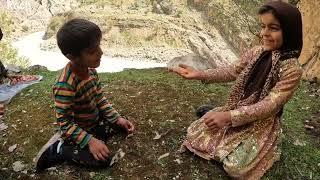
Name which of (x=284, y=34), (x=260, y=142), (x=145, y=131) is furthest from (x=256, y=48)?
(x=145, y=131)

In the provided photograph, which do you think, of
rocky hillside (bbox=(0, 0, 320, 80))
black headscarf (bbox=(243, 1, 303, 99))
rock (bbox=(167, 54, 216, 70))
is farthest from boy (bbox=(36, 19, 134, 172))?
rocky hillside (bbox=(0, 0, 320, 80))

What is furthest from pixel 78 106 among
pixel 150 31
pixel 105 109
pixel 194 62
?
pixel 150 31

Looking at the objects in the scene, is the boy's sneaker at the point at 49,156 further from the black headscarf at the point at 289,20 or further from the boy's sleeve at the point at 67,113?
the black headscarf at the point at 289,20

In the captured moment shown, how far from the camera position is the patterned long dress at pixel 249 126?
3.34 meters

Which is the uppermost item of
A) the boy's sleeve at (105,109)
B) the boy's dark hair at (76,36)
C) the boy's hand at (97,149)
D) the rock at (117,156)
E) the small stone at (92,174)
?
the boy's dark hair at (76,36)

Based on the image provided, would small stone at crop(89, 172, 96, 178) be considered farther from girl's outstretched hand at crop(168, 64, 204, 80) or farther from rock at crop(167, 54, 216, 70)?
rock at crop(167, 54, 216, 70)

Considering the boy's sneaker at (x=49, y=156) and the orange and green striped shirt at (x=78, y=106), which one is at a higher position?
the orange and green striped shirt at (x=78, y=106)

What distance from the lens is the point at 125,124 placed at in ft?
13.6

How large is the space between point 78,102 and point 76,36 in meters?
0.70

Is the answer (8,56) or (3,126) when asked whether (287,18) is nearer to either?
(3,126)

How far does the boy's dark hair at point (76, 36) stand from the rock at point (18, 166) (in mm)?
1452

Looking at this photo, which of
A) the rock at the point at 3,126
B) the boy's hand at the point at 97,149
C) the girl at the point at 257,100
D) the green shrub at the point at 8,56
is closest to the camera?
the girl at the point at 257,100

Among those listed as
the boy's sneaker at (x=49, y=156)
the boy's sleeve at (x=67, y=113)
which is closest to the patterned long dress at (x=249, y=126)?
the boy's sleeve at (x=67, y=113)

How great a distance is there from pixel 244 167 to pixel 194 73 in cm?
101
